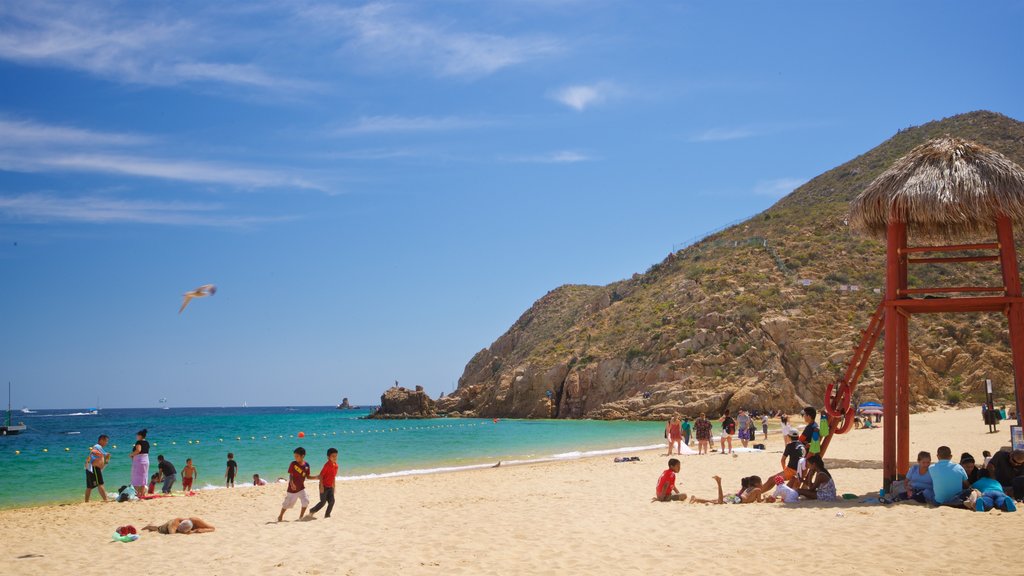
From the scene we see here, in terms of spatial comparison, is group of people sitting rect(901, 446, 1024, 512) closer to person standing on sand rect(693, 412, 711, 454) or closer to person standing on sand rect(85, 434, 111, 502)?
person standing on sand rect(693, 412, 711, 454)

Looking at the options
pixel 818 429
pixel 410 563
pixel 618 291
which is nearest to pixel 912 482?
pixel 818 429

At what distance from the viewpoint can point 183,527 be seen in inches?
483

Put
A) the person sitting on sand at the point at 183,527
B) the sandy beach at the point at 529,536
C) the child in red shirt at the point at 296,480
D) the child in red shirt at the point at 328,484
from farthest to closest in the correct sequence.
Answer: the child in red shirt at the point at 328,484 → the child in red shirt at the point at 296,480 → the person sitting on sand at the point at 183,527 → the sandy beach at the point at 529,536

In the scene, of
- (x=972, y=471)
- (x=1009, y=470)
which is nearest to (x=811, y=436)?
(x=972, y=471)

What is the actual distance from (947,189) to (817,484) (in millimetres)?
5416

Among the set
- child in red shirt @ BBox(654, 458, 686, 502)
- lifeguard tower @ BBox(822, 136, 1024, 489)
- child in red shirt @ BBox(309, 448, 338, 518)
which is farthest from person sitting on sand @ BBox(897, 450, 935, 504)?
child in red shirt @ BBox(309, 448, 338, 518)

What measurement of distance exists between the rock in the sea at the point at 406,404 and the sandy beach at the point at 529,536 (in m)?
70.7

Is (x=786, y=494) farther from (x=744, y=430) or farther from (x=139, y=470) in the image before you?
(x=744, y=430)

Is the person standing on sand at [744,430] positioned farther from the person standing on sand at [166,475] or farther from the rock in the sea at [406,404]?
the rock in the sea at [406,404]

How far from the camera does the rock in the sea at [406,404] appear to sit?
87875 millimetres

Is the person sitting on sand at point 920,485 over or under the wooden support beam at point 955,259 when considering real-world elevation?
under

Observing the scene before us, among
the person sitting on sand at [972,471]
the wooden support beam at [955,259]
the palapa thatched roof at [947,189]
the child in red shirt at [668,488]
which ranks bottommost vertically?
the child in red shirt at [668,488]

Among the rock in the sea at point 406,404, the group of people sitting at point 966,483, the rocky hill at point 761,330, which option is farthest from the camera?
the rock in the sea at point 406,404

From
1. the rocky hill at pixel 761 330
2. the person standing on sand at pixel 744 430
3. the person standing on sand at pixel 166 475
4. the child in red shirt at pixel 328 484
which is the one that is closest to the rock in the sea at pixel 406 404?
the rocky hill at pixel 761 330
